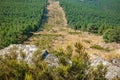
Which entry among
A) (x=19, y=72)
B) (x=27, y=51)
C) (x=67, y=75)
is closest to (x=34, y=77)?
(x=19, y=72)

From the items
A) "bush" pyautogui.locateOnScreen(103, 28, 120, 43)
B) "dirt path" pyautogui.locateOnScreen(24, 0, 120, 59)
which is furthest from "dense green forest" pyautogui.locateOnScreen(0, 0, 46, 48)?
"bush" pyautogui.locateOnScreen(103, 28, 120, 43)

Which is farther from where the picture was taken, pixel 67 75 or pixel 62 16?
pixel 62 16

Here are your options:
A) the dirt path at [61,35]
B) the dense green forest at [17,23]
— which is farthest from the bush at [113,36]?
the dense green forest at [17,23]

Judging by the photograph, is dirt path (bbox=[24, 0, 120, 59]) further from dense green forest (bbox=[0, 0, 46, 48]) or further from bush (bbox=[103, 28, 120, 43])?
dense green forest (bbox=[0, 0, 46, 48])

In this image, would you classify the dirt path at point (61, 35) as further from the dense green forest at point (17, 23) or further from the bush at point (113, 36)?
the dense green forest at point (17, 23)

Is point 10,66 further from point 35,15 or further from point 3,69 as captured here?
point 35,15

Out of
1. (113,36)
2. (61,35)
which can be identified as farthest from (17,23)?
(113,36)

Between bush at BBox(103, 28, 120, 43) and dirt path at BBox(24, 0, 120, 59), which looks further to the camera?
dirt path at BBox(24, 0, 120, 59)

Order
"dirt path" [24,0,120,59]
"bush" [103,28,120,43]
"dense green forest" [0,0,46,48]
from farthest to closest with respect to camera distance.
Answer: "dirt path" [24,0,120,59]
"bush" [103,28,120,43]
"dense green forest" [0,0,46,48]

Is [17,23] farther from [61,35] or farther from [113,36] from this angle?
[113,36]

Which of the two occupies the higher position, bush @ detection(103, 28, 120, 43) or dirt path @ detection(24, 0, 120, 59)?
bush @ detection(103, 28, 120, 43)

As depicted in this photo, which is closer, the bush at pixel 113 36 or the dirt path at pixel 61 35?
the bush at pixel 113 36
